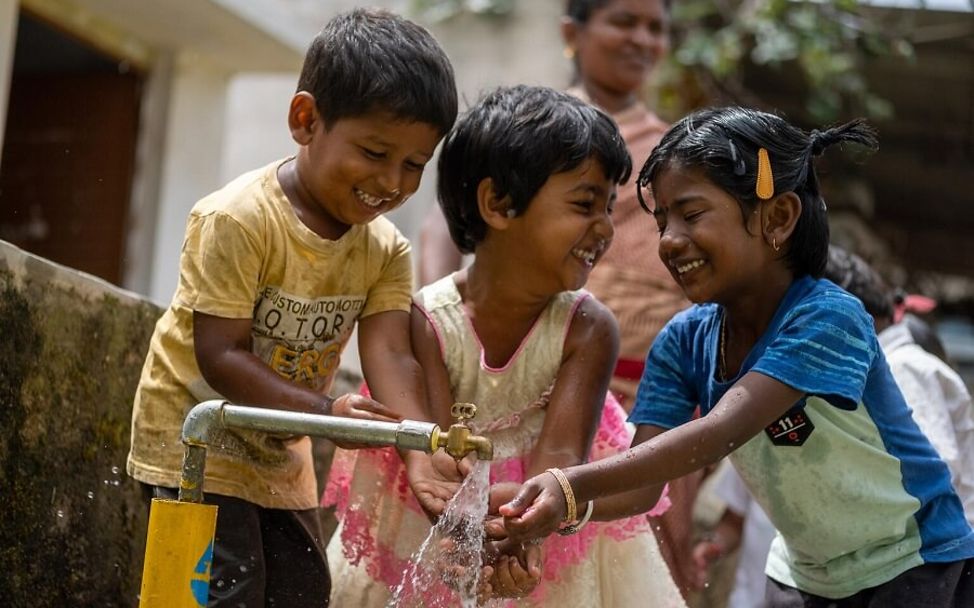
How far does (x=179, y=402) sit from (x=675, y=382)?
106 centimetres

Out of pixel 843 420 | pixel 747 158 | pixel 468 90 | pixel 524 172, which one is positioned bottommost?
pixel 468 90

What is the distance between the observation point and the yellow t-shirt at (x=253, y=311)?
2.67 meters

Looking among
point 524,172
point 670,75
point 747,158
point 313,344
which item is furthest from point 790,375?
point 670,75

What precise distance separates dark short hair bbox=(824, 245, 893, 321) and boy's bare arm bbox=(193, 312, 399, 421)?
1758mm

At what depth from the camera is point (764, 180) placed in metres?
2.60

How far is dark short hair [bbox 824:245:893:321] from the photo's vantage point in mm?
3770

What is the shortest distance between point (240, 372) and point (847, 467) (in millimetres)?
1253

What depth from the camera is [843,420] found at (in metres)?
2.68

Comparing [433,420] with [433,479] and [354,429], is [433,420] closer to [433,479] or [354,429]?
[433,479]

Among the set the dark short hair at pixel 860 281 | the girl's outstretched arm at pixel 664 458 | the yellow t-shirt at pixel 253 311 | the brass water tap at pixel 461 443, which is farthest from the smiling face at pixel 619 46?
the brass water tap at pixel 461 443

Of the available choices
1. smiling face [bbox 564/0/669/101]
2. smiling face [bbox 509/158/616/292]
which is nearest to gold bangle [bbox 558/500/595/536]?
smiling face [bbox 509/158/616/292]

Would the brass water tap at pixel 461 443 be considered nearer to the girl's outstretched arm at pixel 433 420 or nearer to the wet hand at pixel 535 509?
the wet hand at pixel 535 509

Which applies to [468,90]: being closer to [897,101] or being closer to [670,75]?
[670,75]

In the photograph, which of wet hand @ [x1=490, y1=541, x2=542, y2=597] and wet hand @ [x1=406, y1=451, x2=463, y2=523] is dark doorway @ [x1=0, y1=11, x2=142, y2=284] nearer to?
wet hand @ [x1=406, y1=451, x2=463, y2=523]
